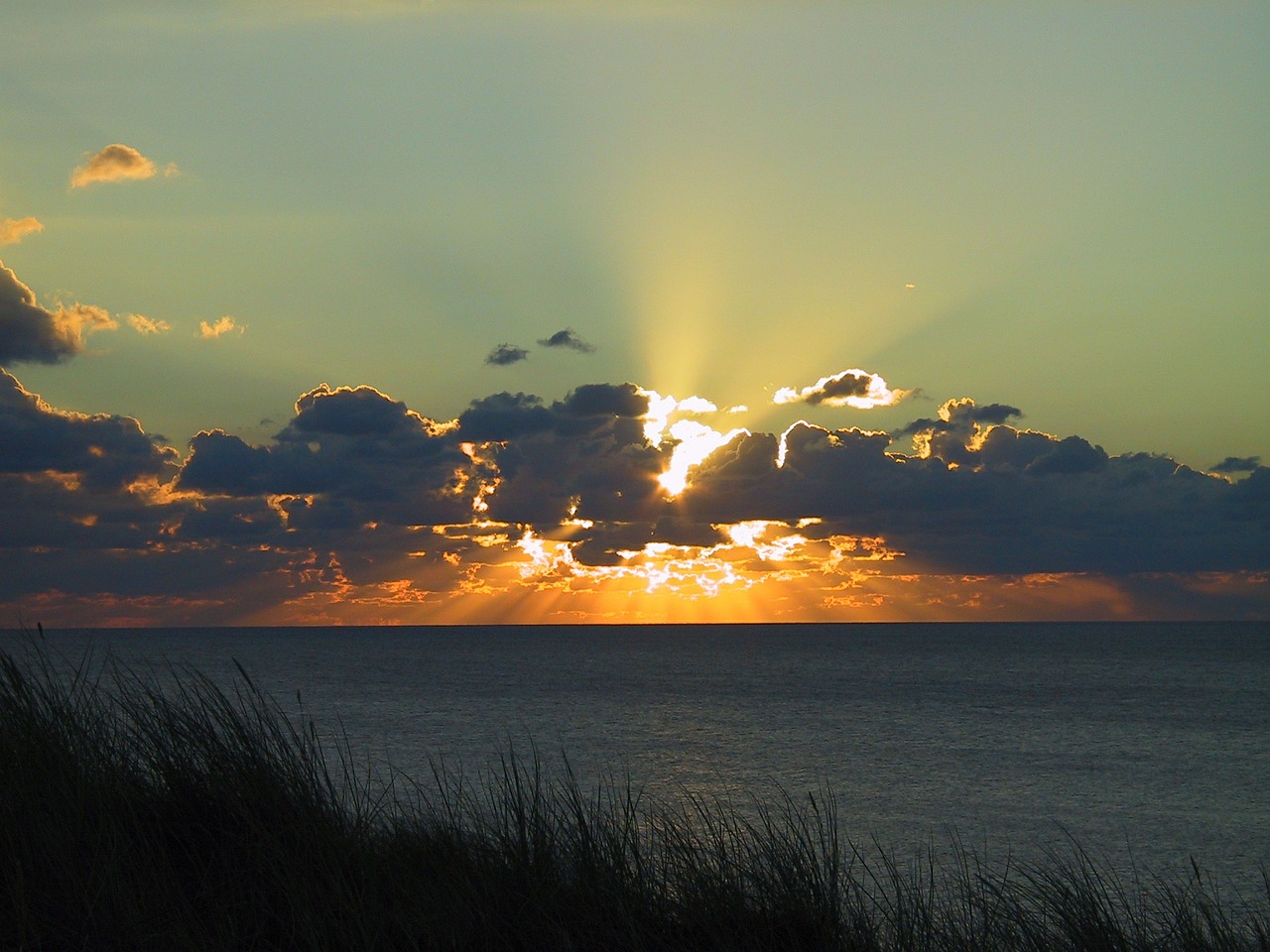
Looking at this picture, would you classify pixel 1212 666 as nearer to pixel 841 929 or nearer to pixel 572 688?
pixel 572 688

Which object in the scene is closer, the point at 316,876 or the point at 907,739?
the point at 316,876

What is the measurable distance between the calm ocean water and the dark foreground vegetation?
196cm

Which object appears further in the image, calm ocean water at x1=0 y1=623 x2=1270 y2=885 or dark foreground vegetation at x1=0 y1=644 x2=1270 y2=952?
calm ocean water at x1=0 y1=623 x2=1270 y2=885

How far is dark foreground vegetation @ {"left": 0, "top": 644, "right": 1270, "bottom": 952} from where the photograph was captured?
7023 mm

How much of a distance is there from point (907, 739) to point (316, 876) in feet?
164

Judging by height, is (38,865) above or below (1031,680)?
above

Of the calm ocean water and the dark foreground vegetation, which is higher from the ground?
the dark foreground vegetation

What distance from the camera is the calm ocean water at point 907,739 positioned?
30.9 m

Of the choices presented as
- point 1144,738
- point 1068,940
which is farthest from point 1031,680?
point 1068,940

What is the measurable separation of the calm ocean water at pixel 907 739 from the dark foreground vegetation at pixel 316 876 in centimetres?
196

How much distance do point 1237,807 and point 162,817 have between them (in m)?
35.7

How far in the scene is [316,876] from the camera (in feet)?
25.6

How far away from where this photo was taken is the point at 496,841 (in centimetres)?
880

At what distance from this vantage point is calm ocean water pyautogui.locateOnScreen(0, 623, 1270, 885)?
30922 millimetres
